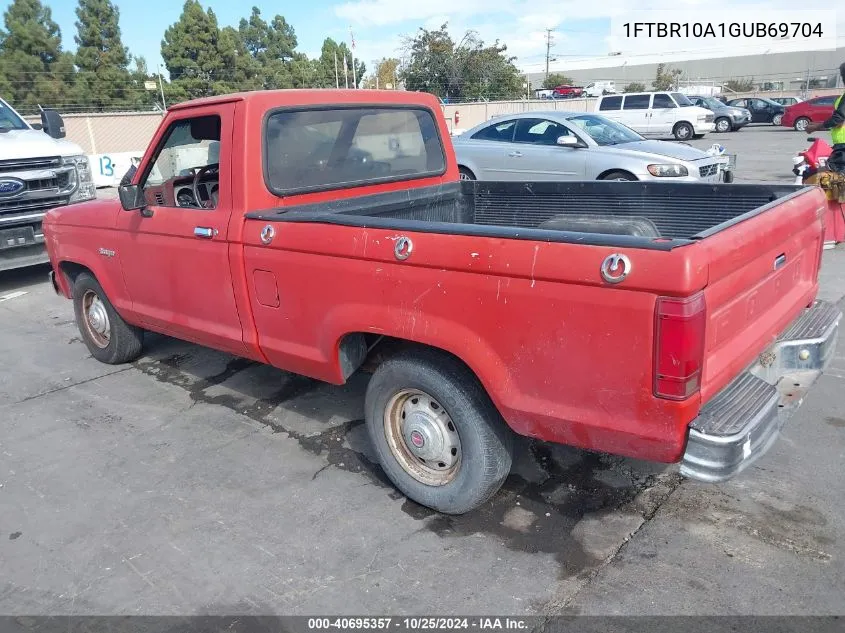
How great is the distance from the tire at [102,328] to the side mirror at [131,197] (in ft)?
3.75

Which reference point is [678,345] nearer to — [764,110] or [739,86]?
[764,110]

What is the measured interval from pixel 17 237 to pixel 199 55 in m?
44.0

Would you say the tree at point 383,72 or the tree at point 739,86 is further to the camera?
the tree at point 383,72

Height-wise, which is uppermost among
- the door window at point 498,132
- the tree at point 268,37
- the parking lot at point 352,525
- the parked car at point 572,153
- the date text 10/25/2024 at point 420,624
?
the tree at point 268,37

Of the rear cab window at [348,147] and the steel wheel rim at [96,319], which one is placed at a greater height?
the rear cab window at [348,147]

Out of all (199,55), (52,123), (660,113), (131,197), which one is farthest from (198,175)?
(199,55)

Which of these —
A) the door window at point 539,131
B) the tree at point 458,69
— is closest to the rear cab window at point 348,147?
the door window at point 539,131

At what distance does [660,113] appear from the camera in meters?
24.8

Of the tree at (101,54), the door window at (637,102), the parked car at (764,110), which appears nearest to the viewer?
the door window at (637,102)

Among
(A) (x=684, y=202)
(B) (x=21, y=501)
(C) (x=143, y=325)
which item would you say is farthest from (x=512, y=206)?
(B) (x=21, y=501)

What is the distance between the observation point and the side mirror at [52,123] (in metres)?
8.75

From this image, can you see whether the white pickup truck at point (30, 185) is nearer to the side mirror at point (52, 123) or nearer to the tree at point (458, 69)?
the side mirror at point (52, 123)

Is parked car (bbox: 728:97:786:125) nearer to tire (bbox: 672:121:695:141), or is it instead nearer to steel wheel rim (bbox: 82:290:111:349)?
tire (bbox: 672:121:695:141)

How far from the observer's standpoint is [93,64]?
148ft
